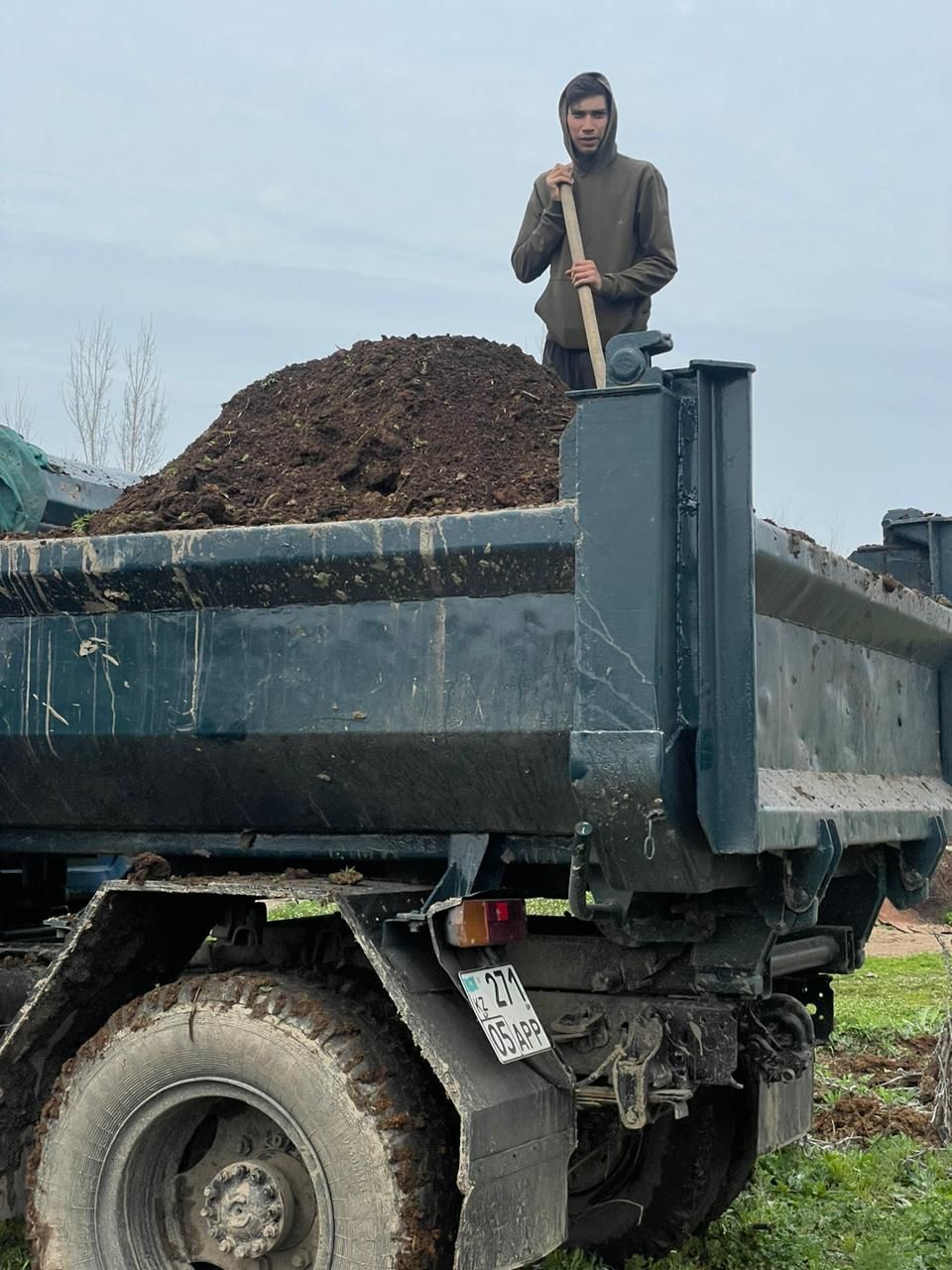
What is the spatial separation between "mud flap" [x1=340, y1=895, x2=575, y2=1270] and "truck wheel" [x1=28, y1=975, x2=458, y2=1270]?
156 millimetres

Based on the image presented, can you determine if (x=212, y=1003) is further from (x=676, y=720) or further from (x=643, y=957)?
(x=676, y=720)

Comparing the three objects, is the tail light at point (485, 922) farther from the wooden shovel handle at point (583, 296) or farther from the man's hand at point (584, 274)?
the man's hand at point (584, 274)

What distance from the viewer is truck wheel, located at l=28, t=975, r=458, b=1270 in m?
3.37

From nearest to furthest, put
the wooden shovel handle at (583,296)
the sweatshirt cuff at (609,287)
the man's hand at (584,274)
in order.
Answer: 1. the wooden shovel handle at (583,296)
2. the man's hand at (584,274)
3. the sweatshirt cuff at (609,287)

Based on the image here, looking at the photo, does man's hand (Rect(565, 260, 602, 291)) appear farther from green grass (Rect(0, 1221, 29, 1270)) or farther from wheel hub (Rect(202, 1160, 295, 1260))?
Result: green grass (Rect(0, 1221, 29, 1270))

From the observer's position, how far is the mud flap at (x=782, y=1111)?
4.20 meters

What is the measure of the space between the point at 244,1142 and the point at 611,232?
3.10 meters

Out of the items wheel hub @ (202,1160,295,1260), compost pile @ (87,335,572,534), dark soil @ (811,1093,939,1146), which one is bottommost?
dark soil @ (811,1093,939,1146)

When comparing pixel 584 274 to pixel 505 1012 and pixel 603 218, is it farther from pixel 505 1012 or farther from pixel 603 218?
pixel 505 1012

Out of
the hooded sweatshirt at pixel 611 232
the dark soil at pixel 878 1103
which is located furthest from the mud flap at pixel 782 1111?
the hooded sweatshirt at pixel 611 232

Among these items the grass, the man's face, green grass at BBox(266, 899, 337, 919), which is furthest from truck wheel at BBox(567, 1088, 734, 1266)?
the man's face

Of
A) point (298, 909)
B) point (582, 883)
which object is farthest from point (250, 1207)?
point (298, 909)

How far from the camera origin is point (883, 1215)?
196 inches

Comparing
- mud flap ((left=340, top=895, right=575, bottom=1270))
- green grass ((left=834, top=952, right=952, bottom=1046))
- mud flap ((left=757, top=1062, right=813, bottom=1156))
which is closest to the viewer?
mud flap ((left=340, top=895, right=575, bottom=1270))
